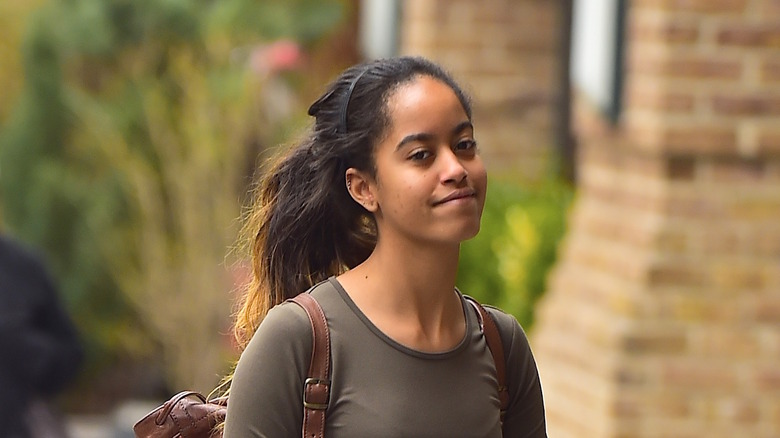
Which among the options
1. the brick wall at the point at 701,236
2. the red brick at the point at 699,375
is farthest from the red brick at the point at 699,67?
the red brick at the point at 699,375

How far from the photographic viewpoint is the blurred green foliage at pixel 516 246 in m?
7.04

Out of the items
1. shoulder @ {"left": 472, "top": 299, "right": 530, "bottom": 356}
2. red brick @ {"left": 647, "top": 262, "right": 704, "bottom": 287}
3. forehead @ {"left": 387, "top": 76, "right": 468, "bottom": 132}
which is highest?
forehead @ {"left": 387, "top": 76, "right": 468, "bottom": 132}

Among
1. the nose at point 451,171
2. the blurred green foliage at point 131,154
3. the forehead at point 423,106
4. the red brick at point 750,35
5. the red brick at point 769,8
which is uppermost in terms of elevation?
the forehead at point 423,106

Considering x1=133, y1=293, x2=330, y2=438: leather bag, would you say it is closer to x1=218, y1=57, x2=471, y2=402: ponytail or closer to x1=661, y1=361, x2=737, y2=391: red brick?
x1=218, y1=57, x2=471, y2=402: ponytail

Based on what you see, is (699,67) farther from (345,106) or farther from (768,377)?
(345,106)

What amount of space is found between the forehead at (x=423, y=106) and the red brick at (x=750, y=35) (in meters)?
2.83

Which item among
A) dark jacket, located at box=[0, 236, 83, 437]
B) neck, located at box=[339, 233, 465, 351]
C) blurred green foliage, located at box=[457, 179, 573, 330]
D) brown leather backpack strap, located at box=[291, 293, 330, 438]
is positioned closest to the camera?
brown leather backpack strap, located at box=[291, 293, 330, 438]

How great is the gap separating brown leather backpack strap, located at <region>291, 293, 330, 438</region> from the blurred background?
0.69 metres

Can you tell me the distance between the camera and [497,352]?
110 inches

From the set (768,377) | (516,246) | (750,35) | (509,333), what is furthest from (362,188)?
(516,246)

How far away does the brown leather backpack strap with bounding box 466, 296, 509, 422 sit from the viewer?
2.78 m

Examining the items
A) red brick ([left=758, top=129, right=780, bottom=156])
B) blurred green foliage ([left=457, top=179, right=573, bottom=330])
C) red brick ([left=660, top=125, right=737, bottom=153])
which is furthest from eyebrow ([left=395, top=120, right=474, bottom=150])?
blurred green foliage ([left=457, top=179, right=573, bottom=330])

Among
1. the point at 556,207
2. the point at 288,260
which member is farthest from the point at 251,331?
the point at 556,207

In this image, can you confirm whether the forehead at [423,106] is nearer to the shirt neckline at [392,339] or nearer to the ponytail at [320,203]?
the ponytail at [320,203]
